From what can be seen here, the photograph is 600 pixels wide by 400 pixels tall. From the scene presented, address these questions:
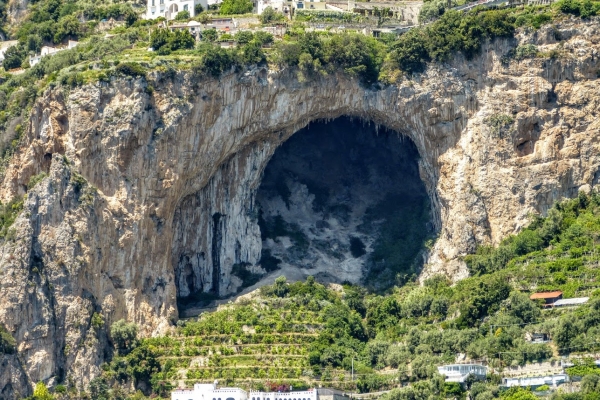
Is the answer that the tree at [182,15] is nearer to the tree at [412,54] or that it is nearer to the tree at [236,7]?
the tree at [236,7]

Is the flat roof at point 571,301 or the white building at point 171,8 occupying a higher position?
the white building at point 171,8

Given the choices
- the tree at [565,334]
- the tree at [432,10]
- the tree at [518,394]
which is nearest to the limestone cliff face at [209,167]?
the tree at [432,10]

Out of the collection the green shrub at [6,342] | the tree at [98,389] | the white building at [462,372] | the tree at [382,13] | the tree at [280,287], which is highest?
the tree at [382,13]

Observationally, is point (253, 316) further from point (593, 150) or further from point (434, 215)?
point (593, 150)

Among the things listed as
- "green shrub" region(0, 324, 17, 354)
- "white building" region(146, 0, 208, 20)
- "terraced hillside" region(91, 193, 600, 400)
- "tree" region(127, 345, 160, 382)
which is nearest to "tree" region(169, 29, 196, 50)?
"white building" region(146, 0, 208, 20)

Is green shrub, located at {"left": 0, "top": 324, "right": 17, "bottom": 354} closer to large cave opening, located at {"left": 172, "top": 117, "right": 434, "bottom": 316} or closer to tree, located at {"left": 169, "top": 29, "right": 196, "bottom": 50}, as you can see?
large cave opening, located at {"left": 172, "top": 117, "right": 434, "bottom": 316}

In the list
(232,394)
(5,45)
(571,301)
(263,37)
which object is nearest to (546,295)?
(571,301)
